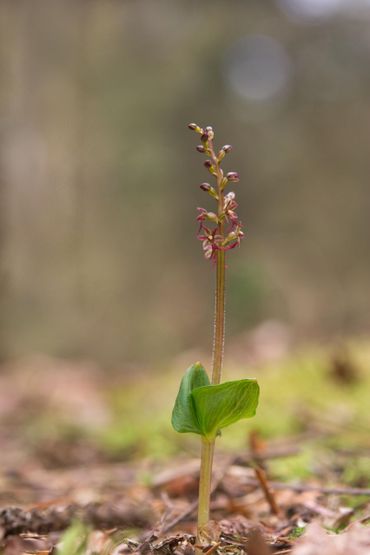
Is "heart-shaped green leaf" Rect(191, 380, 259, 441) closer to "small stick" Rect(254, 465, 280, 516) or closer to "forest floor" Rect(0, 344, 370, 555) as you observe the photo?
"forest floor" Rect(0, 344, 370, 555)

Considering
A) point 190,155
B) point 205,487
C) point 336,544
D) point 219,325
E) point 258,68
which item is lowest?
point 336,544

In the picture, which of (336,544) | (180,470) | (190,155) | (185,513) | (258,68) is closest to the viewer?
(336,544)

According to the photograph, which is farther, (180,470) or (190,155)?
(190,155)

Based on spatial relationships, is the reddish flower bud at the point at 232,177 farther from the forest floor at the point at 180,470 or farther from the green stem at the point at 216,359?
the forest floor at the point at 180,470

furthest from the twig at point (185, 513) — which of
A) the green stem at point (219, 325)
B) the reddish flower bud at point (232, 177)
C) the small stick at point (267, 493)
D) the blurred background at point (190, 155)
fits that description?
the blurred background at point (190, 155)

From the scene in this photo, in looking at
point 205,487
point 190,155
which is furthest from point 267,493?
point 190,155

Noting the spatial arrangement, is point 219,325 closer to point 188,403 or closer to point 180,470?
point 188,403

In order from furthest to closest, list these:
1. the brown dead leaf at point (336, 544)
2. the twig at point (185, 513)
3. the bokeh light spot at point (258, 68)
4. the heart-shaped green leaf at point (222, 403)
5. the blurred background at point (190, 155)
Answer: the bokeh light spot at point (258, 68)
the blurred background at point (190, 155)
the twig at point (185, 513)
the heart-shaped green leaf at point (222, 403)
the brown dead leaf at point (336, 544)

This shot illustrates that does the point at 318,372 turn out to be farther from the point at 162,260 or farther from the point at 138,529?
the point at 162,260
